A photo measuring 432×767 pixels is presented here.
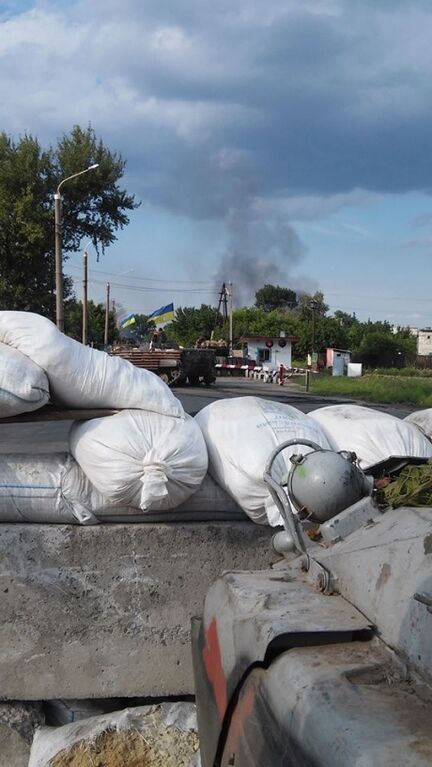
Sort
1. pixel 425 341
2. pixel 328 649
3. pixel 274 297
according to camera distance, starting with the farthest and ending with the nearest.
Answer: pixel 274 297, pixel 425 341, pixel 328 649

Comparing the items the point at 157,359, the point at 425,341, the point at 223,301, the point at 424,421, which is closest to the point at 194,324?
the point at 223,301

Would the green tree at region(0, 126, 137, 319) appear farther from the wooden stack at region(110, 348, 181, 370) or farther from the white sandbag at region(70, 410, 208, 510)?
the white sandbag at region(70, 410, 208, 510)

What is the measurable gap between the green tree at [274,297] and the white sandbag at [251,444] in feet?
317

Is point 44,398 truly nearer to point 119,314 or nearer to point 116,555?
point 116,555

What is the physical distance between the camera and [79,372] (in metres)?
2.92

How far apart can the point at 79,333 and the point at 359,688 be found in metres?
59.3

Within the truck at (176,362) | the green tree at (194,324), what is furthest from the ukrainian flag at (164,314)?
the green tree at (194,324)

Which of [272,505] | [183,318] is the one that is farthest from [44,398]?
[183,318]

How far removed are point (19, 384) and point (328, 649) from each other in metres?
1.53

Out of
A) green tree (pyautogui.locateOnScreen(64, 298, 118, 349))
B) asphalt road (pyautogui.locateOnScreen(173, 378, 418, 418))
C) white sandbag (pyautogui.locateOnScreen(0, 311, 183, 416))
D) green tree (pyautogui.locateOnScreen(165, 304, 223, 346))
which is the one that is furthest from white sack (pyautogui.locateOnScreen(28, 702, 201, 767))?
green tree (pyautogui.locateOnScreen(165, 304, 223, 346))

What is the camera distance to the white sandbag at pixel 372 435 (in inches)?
128

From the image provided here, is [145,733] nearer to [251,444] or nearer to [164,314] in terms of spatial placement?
[251,444]

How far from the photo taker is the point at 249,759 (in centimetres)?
164

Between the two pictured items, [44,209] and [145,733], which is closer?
[145,733]
